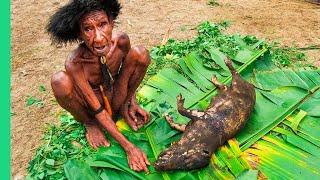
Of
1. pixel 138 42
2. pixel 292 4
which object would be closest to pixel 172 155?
pixel 138 42

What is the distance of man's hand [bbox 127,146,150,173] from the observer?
3273 millimetres

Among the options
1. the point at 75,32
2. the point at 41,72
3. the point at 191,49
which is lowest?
the point at 41,72

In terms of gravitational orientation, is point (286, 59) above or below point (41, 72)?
above

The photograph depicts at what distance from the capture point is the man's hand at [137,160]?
327 cm

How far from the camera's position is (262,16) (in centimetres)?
569

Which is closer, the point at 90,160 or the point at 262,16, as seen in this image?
the point at 90,160

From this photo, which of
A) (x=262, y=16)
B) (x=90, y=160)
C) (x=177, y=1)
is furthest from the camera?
(x=177, y=1)

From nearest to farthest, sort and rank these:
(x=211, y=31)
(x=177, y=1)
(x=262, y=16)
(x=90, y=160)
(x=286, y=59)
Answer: (x=90, y=160)
(x=286, y=59)
(x=211, y=31)
(x=262, y=16)
(x=177, y=1)

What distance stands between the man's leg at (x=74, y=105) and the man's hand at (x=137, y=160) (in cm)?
29

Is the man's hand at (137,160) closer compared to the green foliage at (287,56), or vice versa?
the man's hand at (137,160)

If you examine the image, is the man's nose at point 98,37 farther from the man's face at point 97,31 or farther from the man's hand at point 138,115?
the man's hand at point 138,115

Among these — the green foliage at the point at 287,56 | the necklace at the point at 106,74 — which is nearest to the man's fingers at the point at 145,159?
the necklace at the point at 106,74

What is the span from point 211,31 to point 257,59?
115 centimetres

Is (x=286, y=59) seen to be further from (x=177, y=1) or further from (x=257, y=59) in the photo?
(x=177, y=1)
